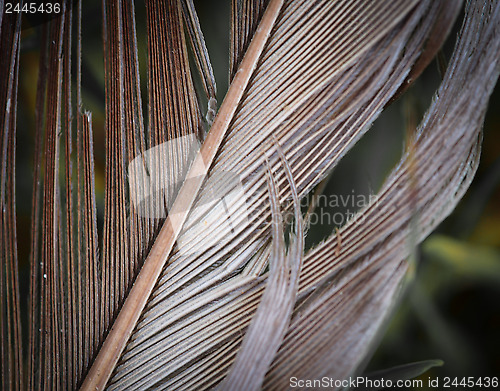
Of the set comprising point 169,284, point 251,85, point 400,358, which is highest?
point 251,85

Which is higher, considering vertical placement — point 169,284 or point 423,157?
point 423,157

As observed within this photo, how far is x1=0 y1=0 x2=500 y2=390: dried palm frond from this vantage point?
1.61ft

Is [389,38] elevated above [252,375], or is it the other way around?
[389,38]

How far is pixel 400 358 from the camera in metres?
0.56

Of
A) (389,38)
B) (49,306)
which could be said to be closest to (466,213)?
(389,38)

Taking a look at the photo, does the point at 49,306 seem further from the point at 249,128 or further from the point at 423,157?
the point at 423,157

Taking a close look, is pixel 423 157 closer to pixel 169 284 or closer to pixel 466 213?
pixel 466 213

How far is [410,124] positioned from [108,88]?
0.44 metres

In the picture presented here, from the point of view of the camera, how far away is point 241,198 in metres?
0.52

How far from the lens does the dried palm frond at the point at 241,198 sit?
491mm

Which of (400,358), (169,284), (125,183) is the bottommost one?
(400,358)

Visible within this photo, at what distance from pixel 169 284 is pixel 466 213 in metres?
0.44

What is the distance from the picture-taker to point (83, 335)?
0.55 m

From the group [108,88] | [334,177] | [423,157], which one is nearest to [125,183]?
[108,88]
